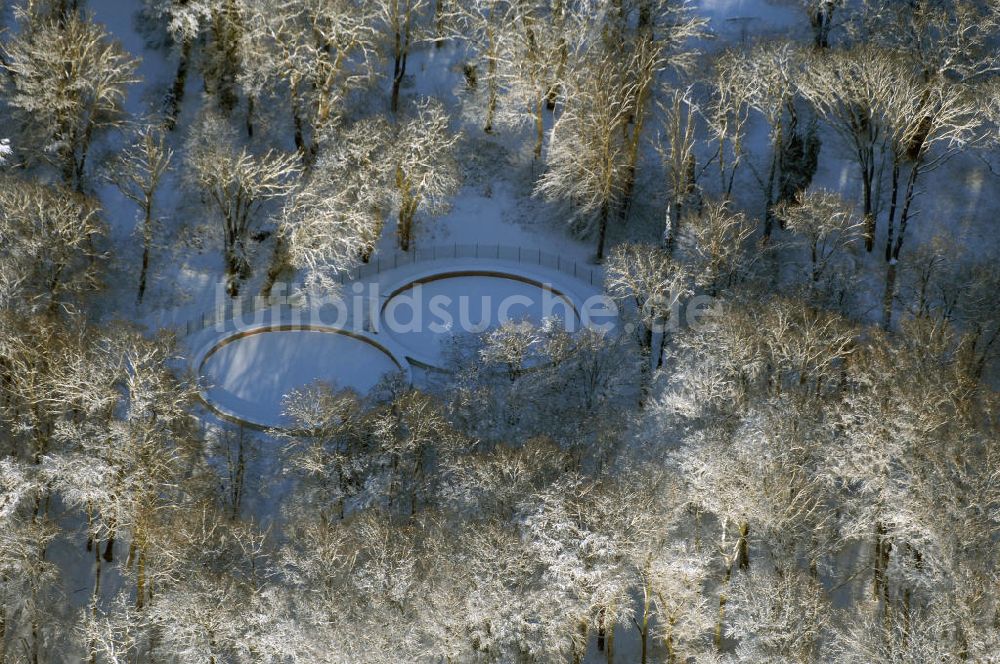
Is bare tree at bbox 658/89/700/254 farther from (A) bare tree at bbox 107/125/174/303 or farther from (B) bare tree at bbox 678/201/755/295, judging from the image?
(A) bare tree at bbox 107/125/174/303

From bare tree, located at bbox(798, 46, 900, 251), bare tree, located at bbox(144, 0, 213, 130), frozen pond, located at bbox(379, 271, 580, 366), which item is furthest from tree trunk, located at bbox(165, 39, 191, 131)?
bare tree, located at bbox(798, 46, 900, 251)

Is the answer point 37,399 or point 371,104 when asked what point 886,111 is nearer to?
point 371,104

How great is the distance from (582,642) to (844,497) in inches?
494

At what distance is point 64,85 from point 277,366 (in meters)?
18.8

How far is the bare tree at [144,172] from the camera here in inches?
2884

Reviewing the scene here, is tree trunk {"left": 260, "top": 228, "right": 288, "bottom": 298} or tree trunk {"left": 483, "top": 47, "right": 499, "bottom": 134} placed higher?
tree trunk {"left": 483, "top": 47, "right": 499, "bottom": 134}

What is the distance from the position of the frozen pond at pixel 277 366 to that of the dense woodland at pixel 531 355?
1.86 metres

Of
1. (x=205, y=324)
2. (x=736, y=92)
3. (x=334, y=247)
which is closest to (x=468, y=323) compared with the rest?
(x=334, y=247)

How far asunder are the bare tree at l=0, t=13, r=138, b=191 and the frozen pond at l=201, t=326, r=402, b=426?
13.9 metres

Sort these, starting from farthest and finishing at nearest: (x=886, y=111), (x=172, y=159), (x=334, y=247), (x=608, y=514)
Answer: (x=172, y=159)
(x=334, y=247)
(x=886, y=111)
(x=608, y=514)

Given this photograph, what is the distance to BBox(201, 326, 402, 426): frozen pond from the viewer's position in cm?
6675

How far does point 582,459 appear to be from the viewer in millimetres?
59969

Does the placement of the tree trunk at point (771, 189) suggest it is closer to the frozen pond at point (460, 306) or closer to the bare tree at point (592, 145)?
the bare tree at point (592, 145)

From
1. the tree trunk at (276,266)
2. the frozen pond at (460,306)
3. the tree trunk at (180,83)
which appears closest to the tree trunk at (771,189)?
the frozen pond at (460,306)
